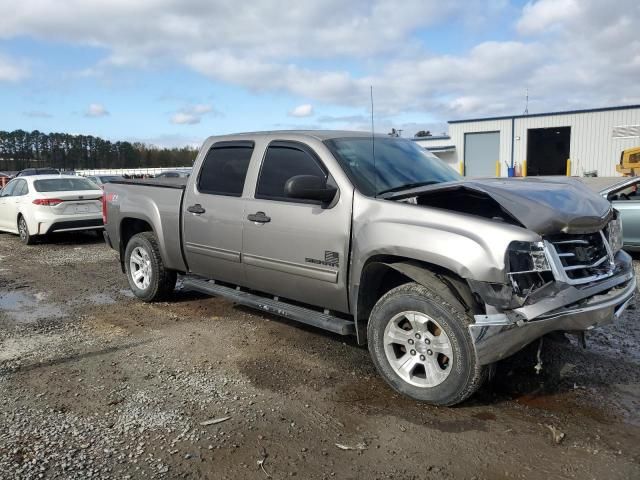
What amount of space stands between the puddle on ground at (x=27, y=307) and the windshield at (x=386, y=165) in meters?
3.93

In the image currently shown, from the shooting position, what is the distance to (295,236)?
4.63 meters

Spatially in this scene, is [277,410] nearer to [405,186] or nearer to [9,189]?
[405,186]

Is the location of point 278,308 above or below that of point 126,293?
above

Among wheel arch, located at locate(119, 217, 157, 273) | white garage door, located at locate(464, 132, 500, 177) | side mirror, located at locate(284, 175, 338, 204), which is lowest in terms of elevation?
wheel arch, located at locate(119, 217, 157, 273)

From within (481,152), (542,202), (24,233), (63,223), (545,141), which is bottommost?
(24,233)

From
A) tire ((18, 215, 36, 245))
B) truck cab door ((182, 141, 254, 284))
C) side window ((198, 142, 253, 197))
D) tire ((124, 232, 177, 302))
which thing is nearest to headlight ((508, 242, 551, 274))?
truck cab door ((182, 141, 254, 284))

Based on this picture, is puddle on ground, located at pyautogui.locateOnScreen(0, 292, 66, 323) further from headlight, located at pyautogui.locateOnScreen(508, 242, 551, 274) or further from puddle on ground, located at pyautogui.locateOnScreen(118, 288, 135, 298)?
headlight, located at pyautogui.locateOnScreen(508, 242, 551, 274)

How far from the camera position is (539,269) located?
3.44 metres

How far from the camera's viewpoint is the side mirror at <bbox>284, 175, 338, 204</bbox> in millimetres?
4195

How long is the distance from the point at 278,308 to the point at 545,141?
3263 cm

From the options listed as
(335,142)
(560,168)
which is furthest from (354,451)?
(560,168)

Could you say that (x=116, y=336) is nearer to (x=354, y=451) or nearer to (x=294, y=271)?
(x=294, y=271)

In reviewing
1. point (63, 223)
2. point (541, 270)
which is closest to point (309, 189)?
point (541, 270)

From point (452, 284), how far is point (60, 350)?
364cm
